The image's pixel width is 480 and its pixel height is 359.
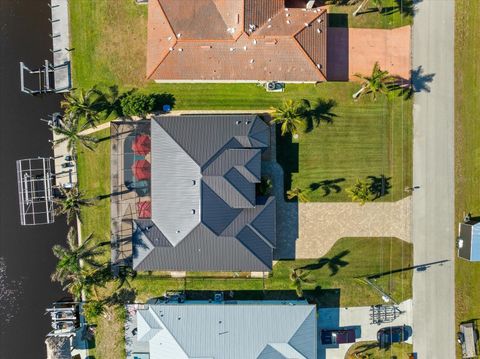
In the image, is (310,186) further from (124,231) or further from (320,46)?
(124,231)

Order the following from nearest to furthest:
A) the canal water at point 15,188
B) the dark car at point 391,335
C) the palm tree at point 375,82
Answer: the palm tree at point 375,82, the dark car at point 391,335, the canal water at point 15,188

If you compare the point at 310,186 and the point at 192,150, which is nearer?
the point at 192,150

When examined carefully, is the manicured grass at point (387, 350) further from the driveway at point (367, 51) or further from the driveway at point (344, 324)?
the driveway at point (367, 51)

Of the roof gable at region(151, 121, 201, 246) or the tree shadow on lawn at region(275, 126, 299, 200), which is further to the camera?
the tree shadow on lawn at region(275, 126, 299, 200)

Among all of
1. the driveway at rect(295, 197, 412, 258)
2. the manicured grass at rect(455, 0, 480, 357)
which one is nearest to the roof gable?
the driveway at rect(295, 197, 412, 258)

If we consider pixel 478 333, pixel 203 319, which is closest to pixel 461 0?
pixel 478 333

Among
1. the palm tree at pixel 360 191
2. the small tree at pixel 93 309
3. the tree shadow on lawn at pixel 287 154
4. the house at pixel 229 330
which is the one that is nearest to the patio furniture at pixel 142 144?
the tree shadow on lawn at pixel 287 154

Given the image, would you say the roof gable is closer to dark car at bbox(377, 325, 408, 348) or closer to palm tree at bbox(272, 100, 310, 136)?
palm tree at bbox(272, 100, 310, 136)
